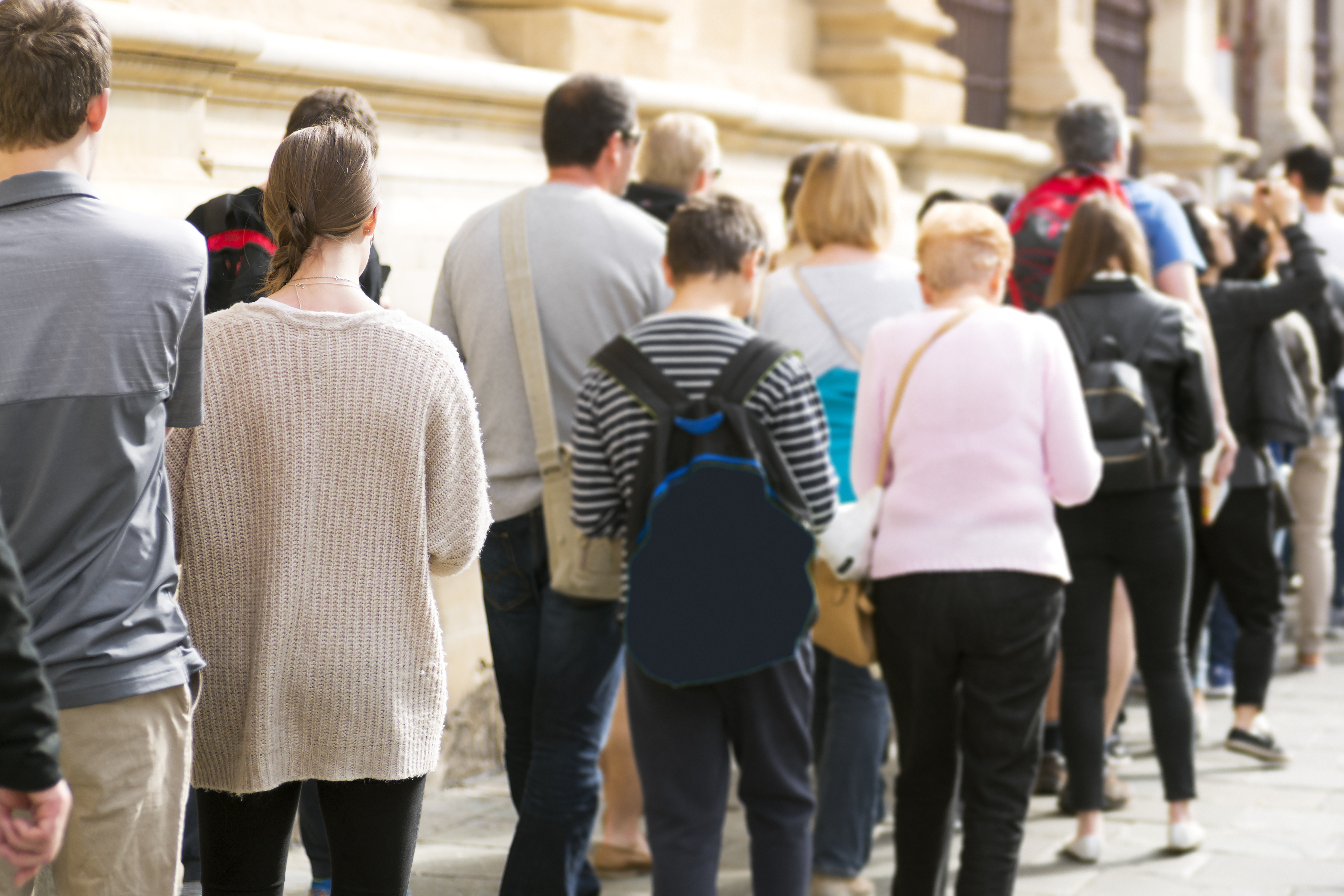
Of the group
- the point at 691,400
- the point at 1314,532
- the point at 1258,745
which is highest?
the point at 691,400

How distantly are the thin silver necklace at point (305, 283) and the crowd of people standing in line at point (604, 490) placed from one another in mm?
13

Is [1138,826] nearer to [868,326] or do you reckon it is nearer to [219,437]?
[868,326]

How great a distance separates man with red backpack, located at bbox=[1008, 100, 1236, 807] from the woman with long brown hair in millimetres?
567

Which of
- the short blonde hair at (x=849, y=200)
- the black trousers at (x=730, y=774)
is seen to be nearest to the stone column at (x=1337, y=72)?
the short blonde hair at (x=849, y=200)

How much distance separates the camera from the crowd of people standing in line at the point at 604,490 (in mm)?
2334

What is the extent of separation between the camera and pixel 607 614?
3.96 meters

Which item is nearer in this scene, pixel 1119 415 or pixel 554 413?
pixel 554 413

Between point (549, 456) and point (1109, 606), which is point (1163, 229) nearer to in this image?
point (1109, 606)

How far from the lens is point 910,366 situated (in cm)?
396

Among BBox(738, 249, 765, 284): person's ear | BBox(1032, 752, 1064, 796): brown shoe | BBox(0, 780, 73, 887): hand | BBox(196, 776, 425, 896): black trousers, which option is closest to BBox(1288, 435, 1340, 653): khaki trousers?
BBox(1032, 752, 1064, 796): brown shoe

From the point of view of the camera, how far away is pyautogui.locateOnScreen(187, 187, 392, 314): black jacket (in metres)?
3.60

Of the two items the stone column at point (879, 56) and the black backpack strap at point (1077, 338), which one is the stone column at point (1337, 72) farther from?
the black backpack strap at point (1077, 338)

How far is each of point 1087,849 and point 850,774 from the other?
92cm

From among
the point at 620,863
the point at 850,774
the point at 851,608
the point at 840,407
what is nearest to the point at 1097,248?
the point at 840,407
